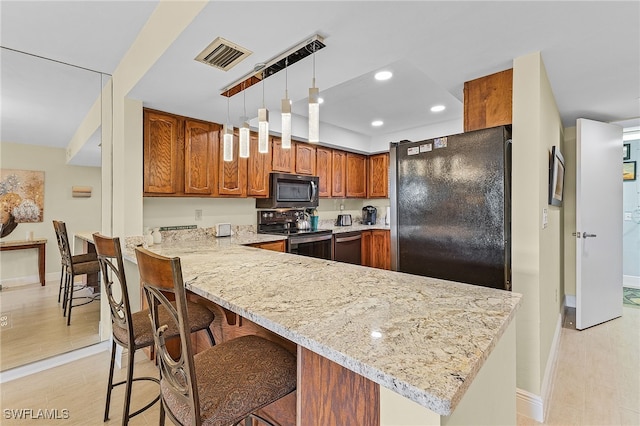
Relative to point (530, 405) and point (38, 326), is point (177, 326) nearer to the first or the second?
point (530, 405)

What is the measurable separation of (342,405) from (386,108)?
3.31 m

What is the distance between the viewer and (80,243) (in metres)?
2.62

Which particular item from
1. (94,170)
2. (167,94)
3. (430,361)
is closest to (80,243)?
(94,170)

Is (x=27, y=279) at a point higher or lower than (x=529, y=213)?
lower

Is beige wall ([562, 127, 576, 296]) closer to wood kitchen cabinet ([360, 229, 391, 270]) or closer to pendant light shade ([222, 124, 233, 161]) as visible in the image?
wood kitchen cabinet ([360, 229, 391, 270])

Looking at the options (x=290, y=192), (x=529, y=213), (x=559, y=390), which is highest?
(x=290, y=192)

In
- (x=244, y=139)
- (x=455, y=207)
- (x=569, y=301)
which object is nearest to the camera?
(x=455, y=207)

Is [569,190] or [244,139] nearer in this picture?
[244,139]

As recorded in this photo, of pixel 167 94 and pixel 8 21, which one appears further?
pixel 167 94

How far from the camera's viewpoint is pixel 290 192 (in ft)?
12.8

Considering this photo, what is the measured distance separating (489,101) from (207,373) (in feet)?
7.60

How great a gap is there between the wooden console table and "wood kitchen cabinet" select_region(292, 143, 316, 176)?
8.88 ft

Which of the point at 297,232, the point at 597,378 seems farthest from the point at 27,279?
the point at 597,378

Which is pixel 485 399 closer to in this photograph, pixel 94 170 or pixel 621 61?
pixel 621 61
